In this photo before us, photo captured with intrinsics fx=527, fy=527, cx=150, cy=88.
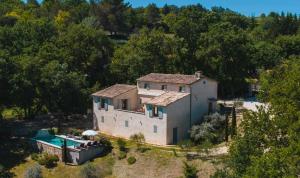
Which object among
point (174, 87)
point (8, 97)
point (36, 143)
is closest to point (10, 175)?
point (36, 143)

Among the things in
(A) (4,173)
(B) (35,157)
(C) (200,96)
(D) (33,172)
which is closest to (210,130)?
(C) (200,96)

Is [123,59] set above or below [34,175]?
above

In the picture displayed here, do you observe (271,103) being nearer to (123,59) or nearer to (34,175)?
(34,175)

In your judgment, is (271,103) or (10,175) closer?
(271,103)

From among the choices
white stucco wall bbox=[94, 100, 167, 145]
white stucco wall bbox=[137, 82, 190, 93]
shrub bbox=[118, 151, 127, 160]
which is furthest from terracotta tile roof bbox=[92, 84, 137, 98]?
shrub bbox=[118, 151, 127, 160]

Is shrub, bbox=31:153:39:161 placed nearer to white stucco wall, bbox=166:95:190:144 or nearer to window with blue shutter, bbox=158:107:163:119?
window with blue shutter, bbox=158:107:163:119

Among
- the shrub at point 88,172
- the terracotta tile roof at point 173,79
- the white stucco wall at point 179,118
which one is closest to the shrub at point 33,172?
the shrub at point 88,172

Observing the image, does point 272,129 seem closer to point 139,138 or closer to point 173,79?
point 139,138
